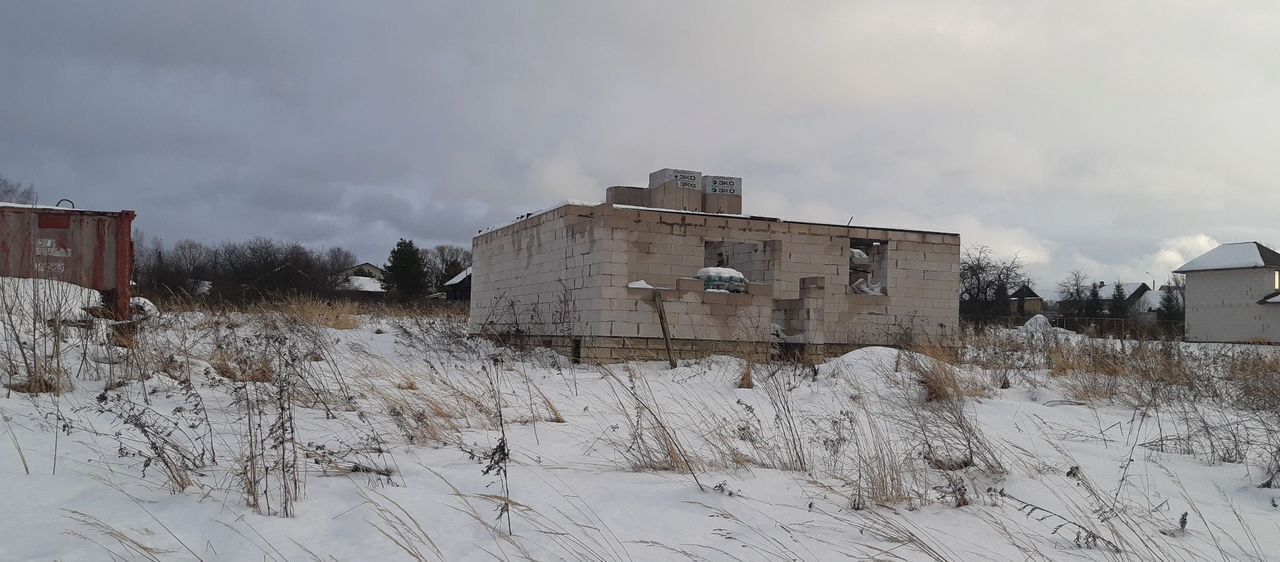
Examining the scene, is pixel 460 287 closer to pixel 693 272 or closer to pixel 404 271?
pixel 404 271

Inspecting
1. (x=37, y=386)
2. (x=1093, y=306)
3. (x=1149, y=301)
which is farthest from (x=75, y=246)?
(x=1149, y=301)

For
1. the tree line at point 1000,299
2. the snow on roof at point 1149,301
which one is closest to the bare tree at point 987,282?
the tree line at point 1000,299

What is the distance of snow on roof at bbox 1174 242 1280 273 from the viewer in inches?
1540

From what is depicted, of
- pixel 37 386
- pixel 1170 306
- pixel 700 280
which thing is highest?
pixel 1170 306

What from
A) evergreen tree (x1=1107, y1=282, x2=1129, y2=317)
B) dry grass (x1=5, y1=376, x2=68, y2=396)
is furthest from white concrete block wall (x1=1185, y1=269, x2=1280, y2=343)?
dry grass (x1=5, y1=376, x2=68, y2=396)

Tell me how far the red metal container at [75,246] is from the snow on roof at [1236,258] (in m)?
46.4

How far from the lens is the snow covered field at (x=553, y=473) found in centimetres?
344

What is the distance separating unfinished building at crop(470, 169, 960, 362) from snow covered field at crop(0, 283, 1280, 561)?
493 centimetres

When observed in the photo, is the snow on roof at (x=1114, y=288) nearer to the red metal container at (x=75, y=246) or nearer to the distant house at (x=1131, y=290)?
the distant house at (x=1131, y=290)

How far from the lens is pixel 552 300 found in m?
14.6

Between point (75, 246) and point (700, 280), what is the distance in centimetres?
880

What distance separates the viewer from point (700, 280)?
44.4ft

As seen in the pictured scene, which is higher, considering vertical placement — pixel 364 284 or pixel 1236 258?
pixel 1236 258

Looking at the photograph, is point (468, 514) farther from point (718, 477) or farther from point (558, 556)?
point (718, 477)
